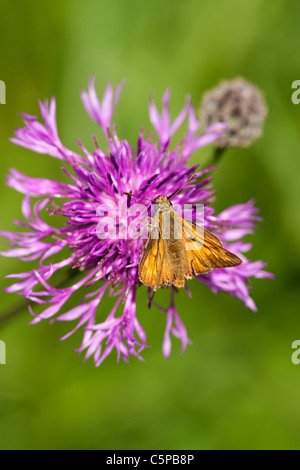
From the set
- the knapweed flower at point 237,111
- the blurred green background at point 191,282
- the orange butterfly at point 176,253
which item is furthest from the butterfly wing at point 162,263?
the blurred green background at point 191,282

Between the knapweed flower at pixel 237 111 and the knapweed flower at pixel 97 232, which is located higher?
the knapweed flower at pixel 237 111

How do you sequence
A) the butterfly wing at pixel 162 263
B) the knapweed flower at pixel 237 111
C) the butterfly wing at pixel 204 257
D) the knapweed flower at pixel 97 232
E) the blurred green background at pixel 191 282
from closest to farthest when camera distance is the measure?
the butterfly wing at pixel 162 263 → the butterfly wing at pixel 204 257 → the knapweed flower at pixel 97 232 → the knapweed flower at pixel 237 111 → the blurred green background at pixel 191 282

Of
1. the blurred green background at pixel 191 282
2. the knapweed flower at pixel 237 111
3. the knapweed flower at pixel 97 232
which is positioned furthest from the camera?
the blurred green background at pixel 191 282

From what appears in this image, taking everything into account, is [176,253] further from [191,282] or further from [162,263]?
[191,282]

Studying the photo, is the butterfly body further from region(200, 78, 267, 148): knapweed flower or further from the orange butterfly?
region(200, 78, 267, 148): knapweed flower

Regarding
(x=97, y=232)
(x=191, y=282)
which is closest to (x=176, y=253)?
(x=97, y=232)

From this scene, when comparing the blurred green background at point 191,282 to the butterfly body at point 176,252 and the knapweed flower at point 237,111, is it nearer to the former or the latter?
the knapweed flower at point 237,111

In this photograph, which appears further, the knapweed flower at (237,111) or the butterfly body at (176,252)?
the knapweed flower at (237,111)

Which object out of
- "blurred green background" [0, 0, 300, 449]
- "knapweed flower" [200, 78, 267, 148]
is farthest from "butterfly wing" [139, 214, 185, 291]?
"blurred green background" [0, 0, 300, 449]

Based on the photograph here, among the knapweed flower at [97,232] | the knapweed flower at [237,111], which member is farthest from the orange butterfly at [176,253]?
the knapweed flower at [237,111]
